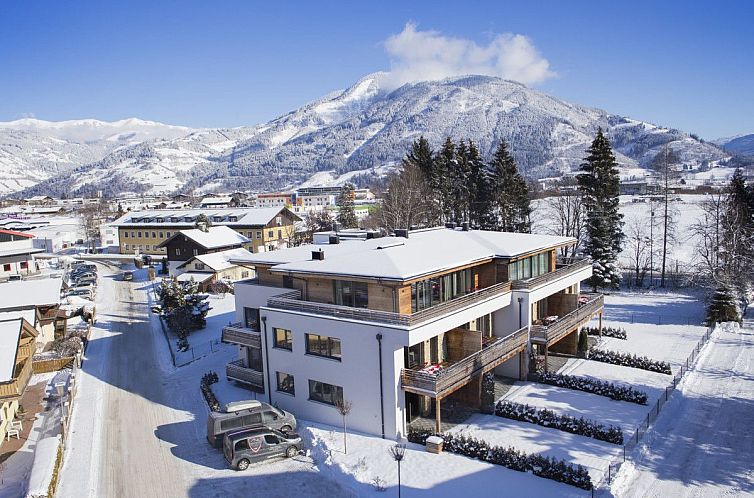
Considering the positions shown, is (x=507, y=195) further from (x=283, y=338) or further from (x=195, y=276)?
(x=283, y=338)

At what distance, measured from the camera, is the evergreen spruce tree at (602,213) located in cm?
4759

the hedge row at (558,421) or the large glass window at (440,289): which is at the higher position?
the large glass window at (440,289)

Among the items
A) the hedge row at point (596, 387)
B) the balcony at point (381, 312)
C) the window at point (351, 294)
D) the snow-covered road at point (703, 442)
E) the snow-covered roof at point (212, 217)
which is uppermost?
the snow-covered roof at point (212, 217)

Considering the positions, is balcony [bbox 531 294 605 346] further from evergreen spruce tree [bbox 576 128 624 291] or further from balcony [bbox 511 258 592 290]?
evergreen spruce tree [bbox 576 128 624 291]

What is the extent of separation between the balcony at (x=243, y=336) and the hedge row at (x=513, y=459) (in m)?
8.74

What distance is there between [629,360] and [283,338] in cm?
1828

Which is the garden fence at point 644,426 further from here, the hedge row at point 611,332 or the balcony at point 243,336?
the balcony at point 243,336

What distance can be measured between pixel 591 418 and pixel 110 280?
53617 millimetres

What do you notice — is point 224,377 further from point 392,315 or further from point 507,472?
point 507,472

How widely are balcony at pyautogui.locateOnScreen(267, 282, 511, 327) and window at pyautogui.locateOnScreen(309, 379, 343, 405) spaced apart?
3070 mm

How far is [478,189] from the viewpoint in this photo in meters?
58.2

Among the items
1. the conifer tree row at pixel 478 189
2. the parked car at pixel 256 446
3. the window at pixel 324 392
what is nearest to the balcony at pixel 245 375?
the window at pixel 324 392

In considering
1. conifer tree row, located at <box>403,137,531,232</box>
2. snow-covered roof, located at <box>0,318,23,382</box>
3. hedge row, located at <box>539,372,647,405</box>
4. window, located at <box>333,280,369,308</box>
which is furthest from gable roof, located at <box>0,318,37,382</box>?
conifer tree row, located at <box>403,137,531,232</box>

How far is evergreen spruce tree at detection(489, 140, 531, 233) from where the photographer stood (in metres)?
55.9
